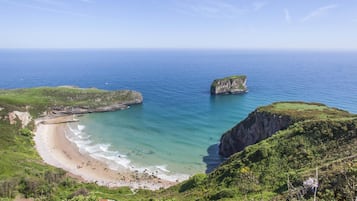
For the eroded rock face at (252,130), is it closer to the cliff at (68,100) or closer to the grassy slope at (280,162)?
the grassy slope at (280,162)

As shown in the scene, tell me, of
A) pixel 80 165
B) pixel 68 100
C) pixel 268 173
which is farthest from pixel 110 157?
pixel 68 100

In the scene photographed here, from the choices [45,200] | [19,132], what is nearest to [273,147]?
[45,200]

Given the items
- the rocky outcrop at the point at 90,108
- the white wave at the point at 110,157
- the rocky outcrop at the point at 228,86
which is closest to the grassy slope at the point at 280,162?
the white wave at the point at 110,157

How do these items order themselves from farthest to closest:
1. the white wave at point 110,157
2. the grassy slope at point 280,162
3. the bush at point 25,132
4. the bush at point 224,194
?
the bush at point 25,132, the white wave at point 110,157, the bush at point 224,194, the grassy slope at point 280,162

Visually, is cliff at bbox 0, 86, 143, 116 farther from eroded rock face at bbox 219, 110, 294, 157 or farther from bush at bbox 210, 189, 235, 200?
bush at bbox 210, 189, 235, 200

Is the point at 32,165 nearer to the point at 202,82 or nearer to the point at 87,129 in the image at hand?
the point at 87,129
